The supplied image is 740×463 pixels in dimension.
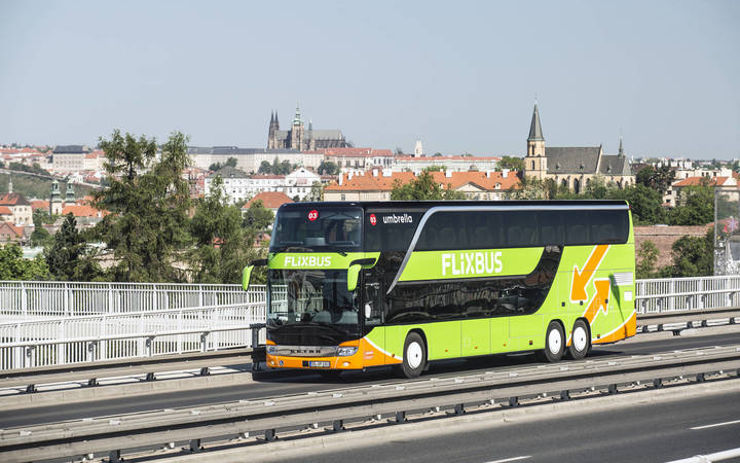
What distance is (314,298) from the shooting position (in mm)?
20812

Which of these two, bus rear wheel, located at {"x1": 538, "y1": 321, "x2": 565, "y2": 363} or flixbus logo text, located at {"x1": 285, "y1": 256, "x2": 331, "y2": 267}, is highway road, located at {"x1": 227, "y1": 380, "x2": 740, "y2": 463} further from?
bus rear wheel, located at {"x1": 538, "y1": 321, "x2": 565, "y2": 363}

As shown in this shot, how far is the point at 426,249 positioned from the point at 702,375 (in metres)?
5.37

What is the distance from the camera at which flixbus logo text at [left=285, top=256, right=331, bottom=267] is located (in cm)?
2067

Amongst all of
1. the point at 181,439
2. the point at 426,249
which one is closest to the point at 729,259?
the point at 426,249

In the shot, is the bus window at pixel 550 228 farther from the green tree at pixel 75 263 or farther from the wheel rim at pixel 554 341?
the green tree at pixel 75 263

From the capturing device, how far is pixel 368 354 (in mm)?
20703

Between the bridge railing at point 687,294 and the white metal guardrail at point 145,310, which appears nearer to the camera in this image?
the white metal guardrail at point 145,310

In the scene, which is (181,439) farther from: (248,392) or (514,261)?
(514,261)

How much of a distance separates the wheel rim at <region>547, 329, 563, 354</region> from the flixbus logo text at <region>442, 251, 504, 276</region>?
225 cm

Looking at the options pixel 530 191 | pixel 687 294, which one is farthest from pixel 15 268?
pixel 530 191

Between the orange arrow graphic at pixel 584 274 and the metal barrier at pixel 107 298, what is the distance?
975cm

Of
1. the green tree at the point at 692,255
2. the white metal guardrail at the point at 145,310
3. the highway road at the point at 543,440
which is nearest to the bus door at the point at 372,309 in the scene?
the highway road at the point at 543,440

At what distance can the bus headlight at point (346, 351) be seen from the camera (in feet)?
67.6

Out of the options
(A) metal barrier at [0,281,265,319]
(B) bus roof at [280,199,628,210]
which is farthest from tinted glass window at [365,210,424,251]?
(A) metal barrier at [0,281,265,319]
